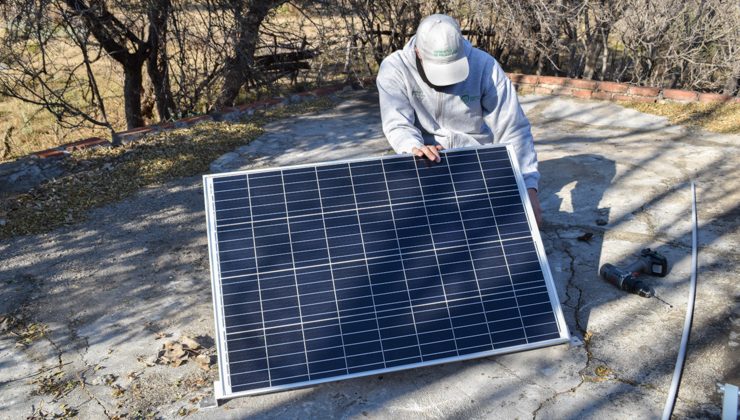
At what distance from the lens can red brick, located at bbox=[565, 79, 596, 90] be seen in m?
8.41

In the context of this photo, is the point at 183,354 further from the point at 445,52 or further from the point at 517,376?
the point at 445,52

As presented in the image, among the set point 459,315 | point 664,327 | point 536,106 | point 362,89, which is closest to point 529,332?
point 459,315

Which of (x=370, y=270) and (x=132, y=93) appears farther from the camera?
(x=132, y=93)

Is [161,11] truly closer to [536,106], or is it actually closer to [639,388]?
[536,106]

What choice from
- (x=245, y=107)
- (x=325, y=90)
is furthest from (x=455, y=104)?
(x=325, y=90)

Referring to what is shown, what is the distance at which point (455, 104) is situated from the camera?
16.2ft

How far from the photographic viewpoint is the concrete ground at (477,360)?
12.3 ft

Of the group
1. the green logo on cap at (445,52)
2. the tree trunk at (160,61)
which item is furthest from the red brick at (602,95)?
the tree trunk at (160,61)

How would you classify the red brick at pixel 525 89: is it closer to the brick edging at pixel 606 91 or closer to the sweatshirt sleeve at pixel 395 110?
the brick edging at pixel 606 91

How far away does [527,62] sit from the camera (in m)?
10.4

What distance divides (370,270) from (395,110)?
4.52 ft

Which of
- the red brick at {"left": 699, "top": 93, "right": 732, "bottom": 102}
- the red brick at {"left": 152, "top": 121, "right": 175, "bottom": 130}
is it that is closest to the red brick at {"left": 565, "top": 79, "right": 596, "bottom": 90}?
the red brick at {"left": 699, "top": 93, "right": 732, "bottom": 102}

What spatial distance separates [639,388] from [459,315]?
104cm

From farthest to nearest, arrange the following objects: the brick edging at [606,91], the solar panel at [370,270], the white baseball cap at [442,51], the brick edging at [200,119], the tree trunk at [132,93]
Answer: the tree trunk at [132,93], the brick edging at [606,91], the brick edging at [200,119], the white baseball cap at [442,51], the solar panel at [370,270]
